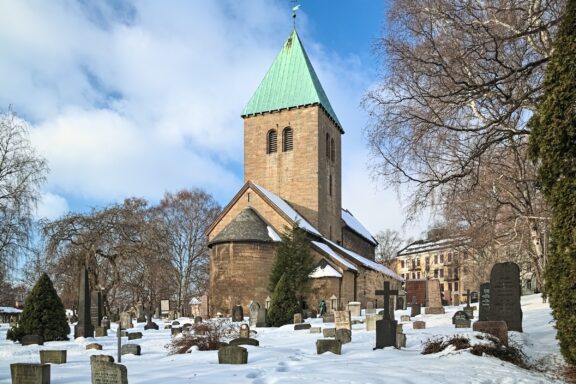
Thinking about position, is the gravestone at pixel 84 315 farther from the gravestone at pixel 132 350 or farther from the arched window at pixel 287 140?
the arched window at pixel 287 140

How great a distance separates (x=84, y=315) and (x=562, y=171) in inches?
576

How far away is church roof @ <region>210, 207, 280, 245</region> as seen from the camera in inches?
1227

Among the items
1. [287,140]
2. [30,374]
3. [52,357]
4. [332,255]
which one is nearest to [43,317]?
[52,357]

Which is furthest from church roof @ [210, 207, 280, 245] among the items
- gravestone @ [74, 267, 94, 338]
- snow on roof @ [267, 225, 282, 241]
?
gravestone @ [74, 267, 94, 338]

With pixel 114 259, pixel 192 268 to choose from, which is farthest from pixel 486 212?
pixel 192 268

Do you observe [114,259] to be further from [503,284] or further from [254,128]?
[503,284]

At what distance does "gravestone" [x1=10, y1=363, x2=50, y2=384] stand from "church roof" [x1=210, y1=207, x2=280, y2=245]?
23996 mm

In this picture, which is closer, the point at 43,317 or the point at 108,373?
the point at 108,373

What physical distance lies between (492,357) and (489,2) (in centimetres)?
664

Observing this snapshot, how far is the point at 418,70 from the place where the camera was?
11.0m

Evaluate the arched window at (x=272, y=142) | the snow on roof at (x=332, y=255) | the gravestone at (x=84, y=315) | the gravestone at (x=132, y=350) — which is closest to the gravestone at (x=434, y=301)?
the snow on roof at (x=332, y=255)

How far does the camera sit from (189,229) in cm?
4516

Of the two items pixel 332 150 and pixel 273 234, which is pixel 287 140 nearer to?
pixel 332 150

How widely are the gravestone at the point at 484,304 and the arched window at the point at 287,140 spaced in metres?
23.7
